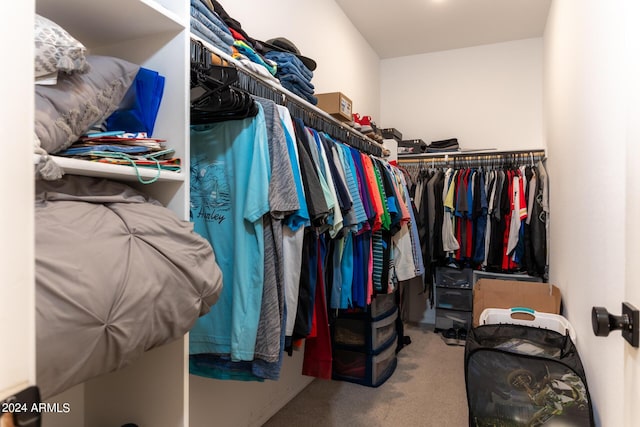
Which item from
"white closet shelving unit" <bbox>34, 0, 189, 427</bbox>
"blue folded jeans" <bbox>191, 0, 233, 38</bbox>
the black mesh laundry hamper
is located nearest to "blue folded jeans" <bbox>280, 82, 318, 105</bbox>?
"blue folded jeans" <bbox>191, 0, 233, 38</bbox>

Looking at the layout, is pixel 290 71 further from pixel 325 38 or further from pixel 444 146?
pixel 444 146

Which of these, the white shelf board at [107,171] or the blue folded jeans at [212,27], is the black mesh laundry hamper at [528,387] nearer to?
the white shelf board at [107,171]

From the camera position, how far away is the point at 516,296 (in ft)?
8.43

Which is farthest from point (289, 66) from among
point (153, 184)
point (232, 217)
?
point (153, 184)

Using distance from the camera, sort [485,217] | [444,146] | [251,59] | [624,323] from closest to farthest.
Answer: [624,323] → [251,59] → [485,217] → [444,146]

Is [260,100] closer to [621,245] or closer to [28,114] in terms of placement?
[28,114]

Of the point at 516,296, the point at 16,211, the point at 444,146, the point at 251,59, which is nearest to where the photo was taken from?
the point at 16,211

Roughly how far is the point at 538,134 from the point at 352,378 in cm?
299

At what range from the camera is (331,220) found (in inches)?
59.3

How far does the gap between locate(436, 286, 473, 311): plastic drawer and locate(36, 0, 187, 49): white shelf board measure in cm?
339

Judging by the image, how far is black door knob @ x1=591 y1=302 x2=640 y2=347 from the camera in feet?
2.45

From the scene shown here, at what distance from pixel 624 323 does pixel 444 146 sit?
10.8 feet

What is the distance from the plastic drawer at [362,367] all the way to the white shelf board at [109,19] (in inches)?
91.2

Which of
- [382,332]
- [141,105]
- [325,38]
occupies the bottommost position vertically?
[382,332]
